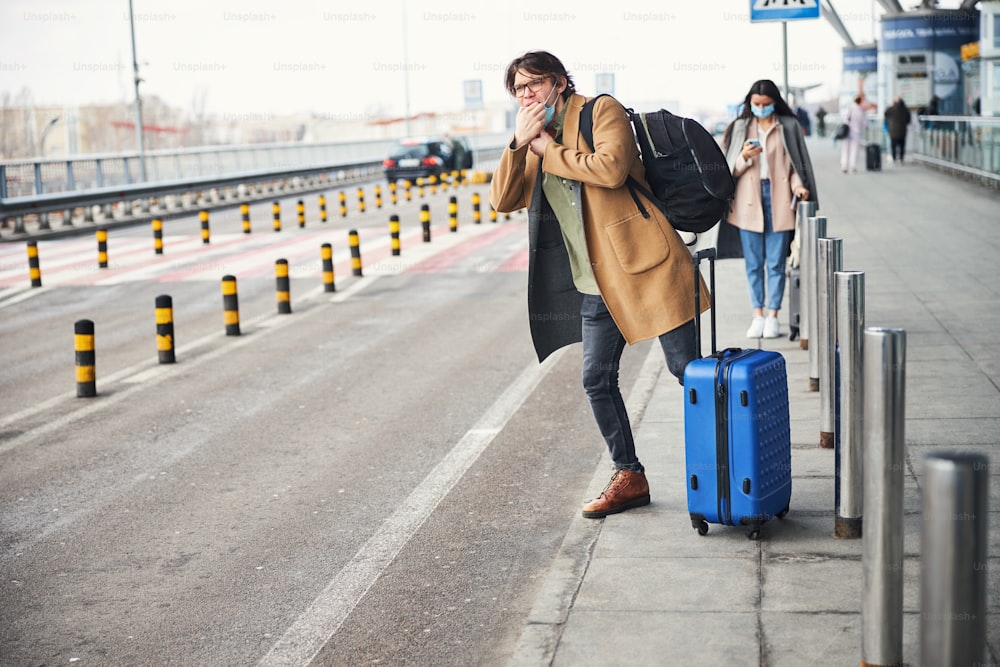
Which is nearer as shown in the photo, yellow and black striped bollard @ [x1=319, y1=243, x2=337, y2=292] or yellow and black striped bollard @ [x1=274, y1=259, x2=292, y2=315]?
yellow and black striped bollard @ [x1=274, y1=259, x2=292, y2=315]

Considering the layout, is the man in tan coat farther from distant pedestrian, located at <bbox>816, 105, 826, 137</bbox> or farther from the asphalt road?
distant pedestrian, located at <bbox>816, 105, 826, 137</bbox>

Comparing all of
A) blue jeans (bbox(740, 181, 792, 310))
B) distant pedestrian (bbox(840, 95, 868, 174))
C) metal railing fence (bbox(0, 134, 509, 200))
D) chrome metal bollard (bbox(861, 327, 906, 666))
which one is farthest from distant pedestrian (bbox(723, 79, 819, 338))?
distant pedestrian (bbox(840, 95, 868, 174))

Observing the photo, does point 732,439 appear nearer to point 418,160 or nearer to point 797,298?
point 797,298

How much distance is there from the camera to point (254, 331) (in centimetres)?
1236

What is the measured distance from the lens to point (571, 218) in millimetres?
5430

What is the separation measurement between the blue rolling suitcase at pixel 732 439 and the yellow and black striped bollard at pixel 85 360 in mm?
5497

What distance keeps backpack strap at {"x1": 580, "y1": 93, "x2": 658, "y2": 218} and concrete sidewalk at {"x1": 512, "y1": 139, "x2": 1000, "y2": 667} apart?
50.9 inches

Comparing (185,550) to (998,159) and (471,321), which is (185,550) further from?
(998,159)

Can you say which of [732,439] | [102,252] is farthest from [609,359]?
[102,252]

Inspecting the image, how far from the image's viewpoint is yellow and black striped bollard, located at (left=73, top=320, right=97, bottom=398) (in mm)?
9320

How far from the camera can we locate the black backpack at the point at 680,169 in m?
5.23

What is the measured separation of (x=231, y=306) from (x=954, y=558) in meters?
9.82

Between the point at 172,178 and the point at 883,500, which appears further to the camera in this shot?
the point at 172,178

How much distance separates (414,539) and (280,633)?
1144mm
